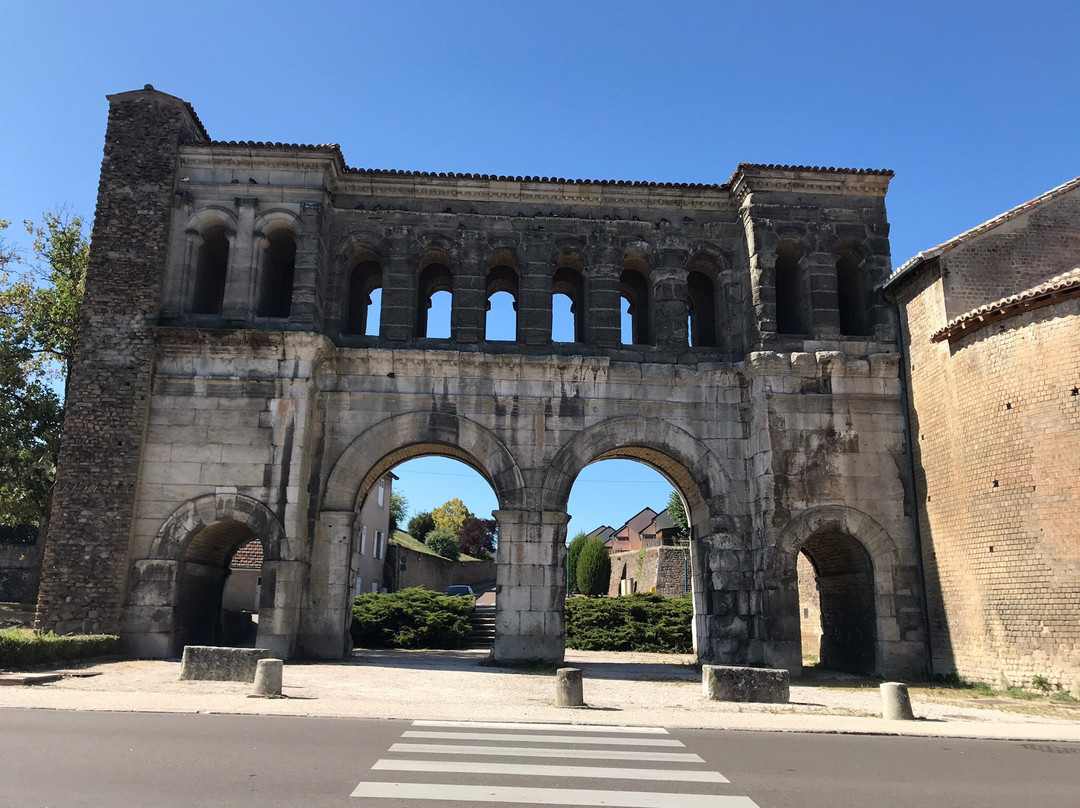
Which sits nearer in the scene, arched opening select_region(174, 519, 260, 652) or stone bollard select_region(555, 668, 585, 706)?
stone bollard select_region(555, 668, 585, 706)

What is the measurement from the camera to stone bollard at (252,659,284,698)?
1116cm

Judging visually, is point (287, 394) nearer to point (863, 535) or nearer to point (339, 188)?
point (339, 188)

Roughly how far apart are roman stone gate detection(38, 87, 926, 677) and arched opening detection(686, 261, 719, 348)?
1234 millimetres

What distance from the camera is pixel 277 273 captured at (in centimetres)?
1989

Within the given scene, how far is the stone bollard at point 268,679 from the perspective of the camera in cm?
1116

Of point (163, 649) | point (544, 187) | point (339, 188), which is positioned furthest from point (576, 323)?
point (163, 649)

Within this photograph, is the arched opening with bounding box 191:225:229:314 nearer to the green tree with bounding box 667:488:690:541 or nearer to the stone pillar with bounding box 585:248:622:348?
the stone pillar with bounding box 585:248:622:348

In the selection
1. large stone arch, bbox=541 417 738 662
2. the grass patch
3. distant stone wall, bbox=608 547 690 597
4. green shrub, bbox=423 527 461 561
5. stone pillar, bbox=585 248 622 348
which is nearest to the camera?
large stone arch, bbox=541 417 738 662

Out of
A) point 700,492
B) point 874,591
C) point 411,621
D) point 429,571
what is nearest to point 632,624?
point 411,621

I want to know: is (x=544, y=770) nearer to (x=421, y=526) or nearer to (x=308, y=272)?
(x=308, y=272)

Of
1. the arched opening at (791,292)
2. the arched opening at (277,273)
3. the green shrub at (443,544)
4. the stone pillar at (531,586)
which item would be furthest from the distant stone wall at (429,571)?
the arched opening at (791,292)

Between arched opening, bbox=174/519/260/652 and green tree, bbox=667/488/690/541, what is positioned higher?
green tree, bbox=667/488/690/541

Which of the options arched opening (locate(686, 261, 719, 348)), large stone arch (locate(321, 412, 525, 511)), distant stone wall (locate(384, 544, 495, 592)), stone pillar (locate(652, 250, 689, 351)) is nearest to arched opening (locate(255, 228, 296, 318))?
large stone arch (locate(321, 412, 525, 511))

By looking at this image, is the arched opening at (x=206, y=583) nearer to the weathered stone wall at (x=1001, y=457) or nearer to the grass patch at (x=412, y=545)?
the weathered stone wall at (x=1001, y=457)
